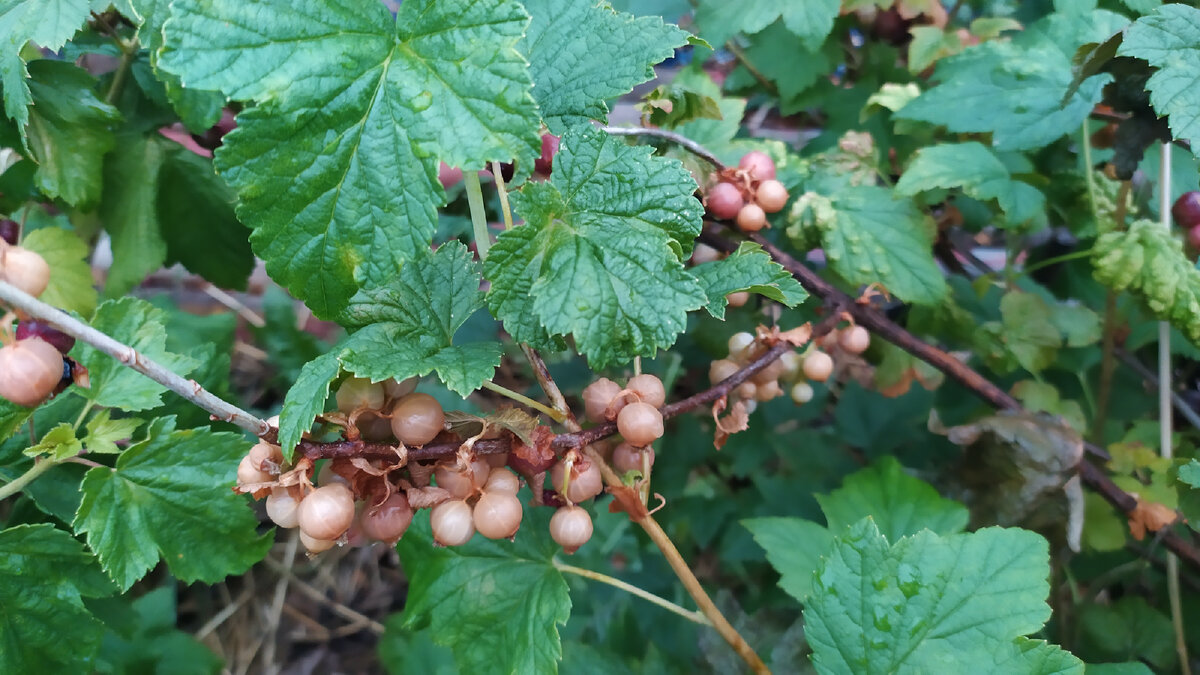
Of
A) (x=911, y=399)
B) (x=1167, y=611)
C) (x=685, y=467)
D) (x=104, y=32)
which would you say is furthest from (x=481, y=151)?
(x=1167, y=611)

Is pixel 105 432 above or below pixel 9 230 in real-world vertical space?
below

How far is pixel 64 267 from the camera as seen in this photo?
891 millimetres

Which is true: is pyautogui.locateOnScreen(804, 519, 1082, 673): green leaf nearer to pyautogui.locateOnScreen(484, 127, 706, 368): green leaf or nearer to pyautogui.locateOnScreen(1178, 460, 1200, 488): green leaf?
pyautogui.locateOnScreen(1178, 460, 1200, 488): green leaf

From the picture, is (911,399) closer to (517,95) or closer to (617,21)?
(617,21)

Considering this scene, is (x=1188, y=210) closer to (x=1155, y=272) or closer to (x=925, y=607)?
(x=1155, y=272)

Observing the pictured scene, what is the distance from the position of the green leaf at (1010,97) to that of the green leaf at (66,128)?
110 cm

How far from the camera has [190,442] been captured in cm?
72

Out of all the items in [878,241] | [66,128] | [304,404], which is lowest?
[878,241]

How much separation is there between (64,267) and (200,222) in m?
0.22

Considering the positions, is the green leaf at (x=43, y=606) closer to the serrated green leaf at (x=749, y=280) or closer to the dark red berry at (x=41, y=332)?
the dark red berry at (x=41, y=332)

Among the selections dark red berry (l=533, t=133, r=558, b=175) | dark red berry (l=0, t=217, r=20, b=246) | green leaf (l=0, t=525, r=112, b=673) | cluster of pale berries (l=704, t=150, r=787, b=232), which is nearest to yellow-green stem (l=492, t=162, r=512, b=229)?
dark red berry (l=533, t=133, r=558, b=175)

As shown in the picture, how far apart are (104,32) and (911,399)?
1419 mm

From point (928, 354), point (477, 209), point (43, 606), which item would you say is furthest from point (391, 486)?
point (928, 354)

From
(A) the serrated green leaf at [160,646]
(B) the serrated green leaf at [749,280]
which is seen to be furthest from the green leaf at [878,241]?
(A) the serrated green leaf at [160,646]
